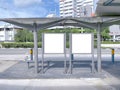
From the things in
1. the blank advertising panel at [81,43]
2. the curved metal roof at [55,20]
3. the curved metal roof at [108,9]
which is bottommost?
the blank advertising panel at [81,43]

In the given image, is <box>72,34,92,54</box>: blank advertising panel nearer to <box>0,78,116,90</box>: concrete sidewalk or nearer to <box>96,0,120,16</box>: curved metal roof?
<box>96,0,120,16</box>: curved metal roof

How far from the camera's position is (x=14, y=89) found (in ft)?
30.6

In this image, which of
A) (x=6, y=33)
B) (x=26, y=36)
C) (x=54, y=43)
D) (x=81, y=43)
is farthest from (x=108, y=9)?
(x=6, y=33)

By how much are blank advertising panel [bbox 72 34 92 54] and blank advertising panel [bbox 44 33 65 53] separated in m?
0.60

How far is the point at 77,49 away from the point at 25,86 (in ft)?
13.2

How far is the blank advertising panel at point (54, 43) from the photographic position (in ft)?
42.5

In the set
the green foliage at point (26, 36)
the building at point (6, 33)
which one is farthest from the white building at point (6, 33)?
the green foliage at point (26, 36)

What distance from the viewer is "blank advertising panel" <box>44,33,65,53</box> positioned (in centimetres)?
1295

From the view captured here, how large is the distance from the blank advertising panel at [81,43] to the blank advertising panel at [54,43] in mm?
603

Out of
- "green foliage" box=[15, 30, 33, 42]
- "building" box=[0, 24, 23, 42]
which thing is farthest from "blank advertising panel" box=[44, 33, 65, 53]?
"building" box=[0, 24, 23, 42]

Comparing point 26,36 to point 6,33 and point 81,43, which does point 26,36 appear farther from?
point 81,43

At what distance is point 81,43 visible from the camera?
42.4 feet

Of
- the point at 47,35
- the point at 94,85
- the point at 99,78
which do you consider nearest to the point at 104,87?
the point at 94,85

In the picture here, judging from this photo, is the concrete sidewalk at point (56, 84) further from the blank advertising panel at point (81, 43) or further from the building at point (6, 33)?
the building at point (6, 33)
